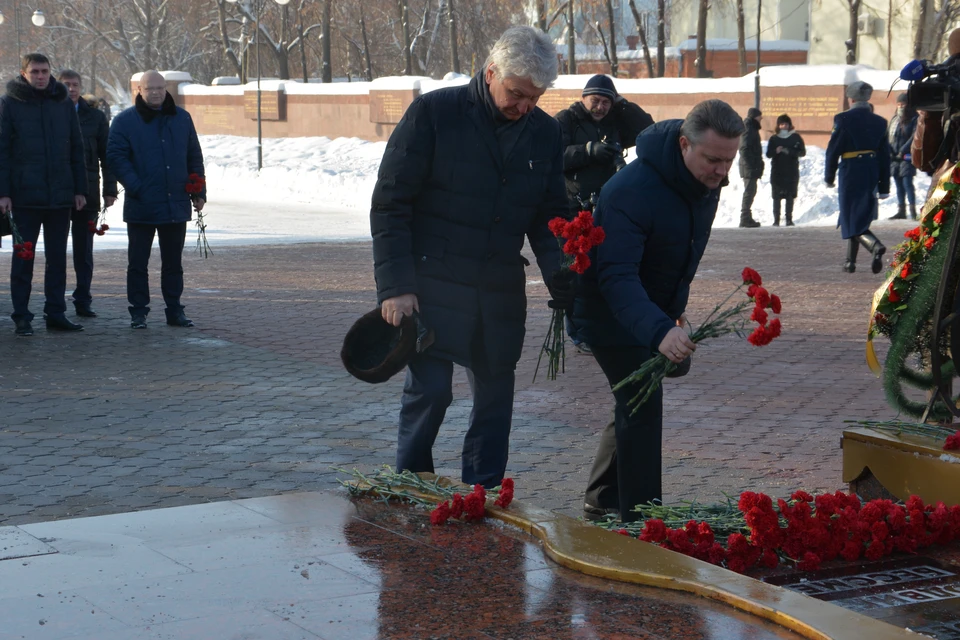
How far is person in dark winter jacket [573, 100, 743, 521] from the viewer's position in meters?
4.25

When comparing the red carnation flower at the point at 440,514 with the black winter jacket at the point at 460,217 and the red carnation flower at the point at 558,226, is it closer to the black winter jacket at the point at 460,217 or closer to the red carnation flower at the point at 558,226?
the black winter jacket at the point at 460,217

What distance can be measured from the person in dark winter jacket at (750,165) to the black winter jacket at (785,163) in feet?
0.86

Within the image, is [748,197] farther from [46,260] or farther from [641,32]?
[641,32]

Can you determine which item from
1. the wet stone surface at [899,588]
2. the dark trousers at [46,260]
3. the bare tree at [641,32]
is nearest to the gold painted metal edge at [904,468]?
the wet stone surface at [899,588]

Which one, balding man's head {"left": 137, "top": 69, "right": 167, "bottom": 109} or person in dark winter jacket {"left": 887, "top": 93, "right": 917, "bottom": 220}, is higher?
balding man's head {"left": 137, "top": 69, "right": 167, "bottom": 109}

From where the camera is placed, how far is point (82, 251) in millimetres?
10734

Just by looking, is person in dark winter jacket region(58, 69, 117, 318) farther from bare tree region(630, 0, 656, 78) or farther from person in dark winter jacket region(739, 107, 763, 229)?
bare tree region(630, 0, 656, 78)

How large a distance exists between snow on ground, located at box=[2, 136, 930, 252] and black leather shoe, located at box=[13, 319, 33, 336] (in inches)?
237

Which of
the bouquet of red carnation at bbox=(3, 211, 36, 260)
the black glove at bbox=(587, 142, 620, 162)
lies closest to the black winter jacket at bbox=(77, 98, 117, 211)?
the bouquet of red carnation at bbox=(3, 211, 36, 260)

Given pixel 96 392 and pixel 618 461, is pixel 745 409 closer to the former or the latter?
pixel 618 461

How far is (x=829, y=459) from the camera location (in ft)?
20.4

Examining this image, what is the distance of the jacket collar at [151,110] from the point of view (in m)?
10.1

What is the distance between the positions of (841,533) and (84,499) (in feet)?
9.80

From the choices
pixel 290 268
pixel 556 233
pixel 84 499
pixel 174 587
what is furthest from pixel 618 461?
pixel 290 268
